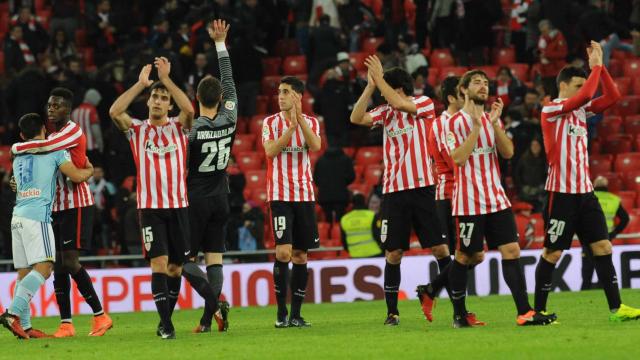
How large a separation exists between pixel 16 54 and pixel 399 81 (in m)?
14.4

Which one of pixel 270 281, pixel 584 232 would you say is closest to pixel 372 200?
pixel 270 281

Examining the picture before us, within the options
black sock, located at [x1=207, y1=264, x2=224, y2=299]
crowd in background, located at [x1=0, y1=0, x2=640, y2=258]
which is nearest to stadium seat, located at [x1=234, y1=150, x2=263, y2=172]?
crowd in background, located at [x1=0, y1=0, x2=640, y2=258]

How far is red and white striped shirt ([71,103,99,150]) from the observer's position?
2389 cm

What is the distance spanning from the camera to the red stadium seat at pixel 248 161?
24.6 metres

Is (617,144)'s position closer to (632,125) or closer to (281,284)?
(632,125)

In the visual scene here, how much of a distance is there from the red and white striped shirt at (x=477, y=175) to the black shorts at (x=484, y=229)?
2.3 inches

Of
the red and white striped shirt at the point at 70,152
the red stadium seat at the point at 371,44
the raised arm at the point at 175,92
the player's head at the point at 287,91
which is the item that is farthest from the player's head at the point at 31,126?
the red stadium seat at the point at 371,44

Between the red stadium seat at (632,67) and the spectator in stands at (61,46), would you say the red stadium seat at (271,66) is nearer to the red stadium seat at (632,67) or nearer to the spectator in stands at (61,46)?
the spectator in stands at (61,46)

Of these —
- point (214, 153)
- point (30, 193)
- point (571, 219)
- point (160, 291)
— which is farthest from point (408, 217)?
point (30, 193)

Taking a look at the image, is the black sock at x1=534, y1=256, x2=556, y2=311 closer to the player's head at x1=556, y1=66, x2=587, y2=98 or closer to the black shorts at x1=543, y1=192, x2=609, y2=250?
the black shorts at x1=543, y1=192, x2=609, y2=250

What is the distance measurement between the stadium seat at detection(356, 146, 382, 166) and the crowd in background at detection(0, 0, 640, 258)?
0.34 metres

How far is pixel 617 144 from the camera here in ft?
76.8

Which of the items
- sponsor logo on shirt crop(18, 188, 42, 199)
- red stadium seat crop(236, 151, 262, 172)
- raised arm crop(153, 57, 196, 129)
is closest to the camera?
raised arm crop(153, 57, 196, 129)

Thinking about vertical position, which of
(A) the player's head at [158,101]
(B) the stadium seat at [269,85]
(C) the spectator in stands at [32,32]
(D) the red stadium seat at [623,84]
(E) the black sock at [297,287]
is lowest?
(E) the black sock at [297,287]
